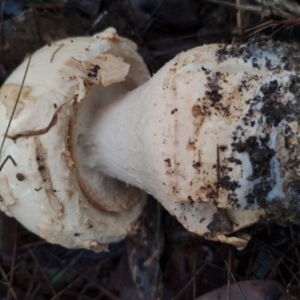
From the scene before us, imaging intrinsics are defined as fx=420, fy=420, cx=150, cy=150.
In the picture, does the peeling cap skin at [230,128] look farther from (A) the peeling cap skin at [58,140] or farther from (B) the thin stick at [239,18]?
(B) the thin stick at [239,18]

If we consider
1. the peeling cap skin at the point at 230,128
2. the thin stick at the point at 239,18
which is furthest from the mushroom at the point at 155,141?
the thin stick at the point at 239,18

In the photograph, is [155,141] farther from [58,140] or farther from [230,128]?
[58,140]

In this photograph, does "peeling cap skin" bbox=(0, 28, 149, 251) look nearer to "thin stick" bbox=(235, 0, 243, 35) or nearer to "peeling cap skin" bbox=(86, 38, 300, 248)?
"peeling cap skin" bbox=(86, 38, 300, 248)

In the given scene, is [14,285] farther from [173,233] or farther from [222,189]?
[222,189]

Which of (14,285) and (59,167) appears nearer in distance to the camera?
(59,167)

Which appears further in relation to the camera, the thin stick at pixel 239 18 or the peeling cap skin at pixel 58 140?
the thin stick at pixel 239 18

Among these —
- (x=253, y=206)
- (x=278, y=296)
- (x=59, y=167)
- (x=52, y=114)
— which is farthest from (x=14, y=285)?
(x=253, y=206)

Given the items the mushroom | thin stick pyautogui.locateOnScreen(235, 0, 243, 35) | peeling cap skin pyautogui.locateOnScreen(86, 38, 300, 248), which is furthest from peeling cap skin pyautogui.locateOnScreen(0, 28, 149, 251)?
thin stick pyautogui.locateOnScreen(235, 0, 243, 35)
